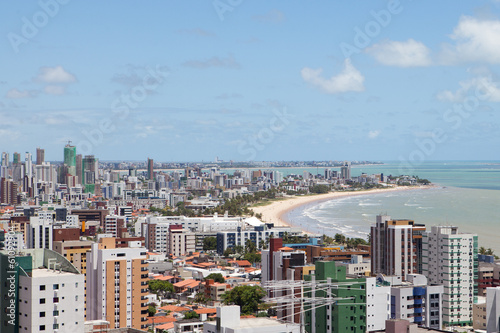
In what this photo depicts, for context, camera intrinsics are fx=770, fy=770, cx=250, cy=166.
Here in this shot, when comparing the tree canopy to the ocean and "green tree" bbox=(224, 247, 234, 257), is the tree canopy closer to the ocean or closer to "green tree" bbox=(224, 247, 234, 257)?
"green tree" bbox=(224, 247, 234, 257)

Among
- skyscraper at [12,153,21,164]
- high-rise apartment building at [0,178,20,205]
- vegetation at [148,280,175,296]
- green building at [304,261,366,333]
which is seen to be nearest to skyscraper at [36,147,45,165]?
skyscraper at [12,153,21,164]

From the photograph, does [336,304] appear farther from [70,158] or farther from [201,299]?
[70,158]

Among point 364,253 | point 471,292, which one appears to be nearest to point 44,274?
point 471,292

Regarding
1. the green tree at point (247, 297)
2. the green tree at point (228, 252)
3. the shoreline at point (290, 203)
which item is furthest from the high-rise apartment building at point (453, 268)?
the shoreline at point (290, 203)

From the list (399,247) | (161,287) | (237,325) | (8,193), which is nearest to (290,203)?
(8,193)

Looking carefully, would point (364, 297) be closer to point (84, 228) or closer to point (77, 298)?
point (77, 298)

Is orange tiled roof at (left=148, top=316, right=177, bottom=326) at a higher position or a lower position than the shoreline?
lower

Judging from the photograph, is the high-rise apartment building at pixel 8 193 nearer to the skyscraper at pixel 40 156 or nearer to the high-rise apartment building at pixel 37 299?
the skyscraper at pixel 40 156
